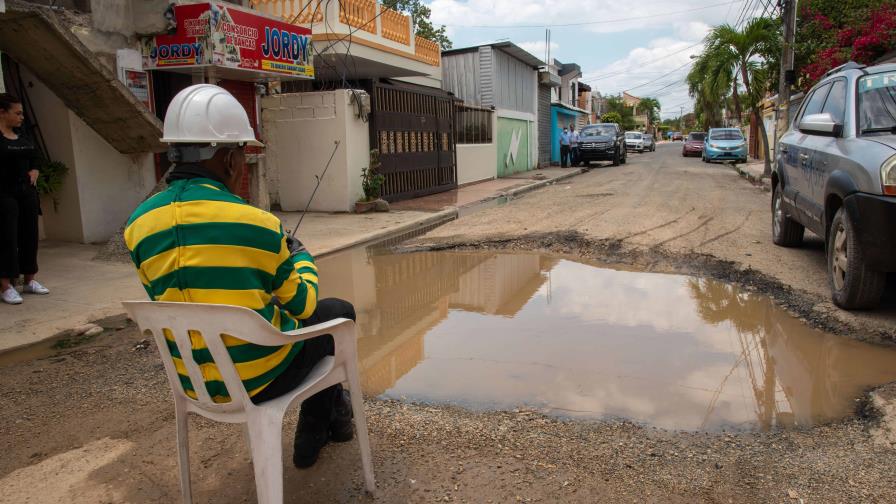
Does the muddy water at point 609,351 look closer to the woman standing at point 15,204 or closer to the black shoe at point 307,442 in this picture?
the black shoe at point 307,442

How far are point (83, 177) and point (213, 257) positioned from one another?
7.17 meters

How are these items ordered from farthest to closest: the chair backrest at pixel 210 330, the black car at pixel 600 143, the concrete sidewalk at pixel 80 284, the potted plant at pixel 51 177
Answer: the black car at pixel 600 143 < the potted plant at pixel 51 177 < the concrete sidewalk at pixel 80 284 < the chair backrest at pixel 210 330

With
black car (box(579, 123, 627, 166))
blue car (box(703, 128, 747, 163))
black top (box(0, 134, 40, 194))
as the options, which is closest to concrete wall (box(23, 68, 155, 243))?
black top (box(0, 134, 40, 194))

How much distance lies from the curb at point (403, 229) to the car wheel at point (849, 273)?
5.53 meters

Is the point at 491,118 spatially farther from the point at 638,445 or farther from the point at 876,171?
the point at 638,445

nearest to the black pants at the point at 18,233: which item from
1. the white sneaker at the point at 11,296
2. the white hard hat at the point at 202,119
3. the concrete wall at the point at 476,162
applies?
the white sneaker at the point at 11,296

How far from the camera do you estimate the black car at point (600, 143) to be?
27.4 m

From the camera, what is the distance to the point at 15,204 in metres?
5.60

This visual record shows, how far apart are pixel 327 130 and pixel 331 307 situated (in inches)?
398

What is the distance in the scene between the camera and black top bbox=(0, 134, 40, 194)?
5492 millimetres

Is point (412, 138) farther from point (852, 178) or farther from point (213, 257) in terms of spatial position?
point (213, 257)

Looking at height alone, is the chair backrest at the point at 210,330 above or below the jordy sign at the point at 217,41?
below

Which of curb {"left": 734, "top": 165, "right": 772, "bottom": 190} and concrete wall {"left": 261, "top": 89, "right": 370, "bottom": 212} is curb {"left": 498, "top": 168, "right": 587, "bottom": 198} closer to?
concrete wall {"left": 261, "top": 89, "right": 370, "bottom": 212}

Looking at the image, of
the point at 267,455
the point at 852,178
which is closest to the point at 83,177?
the point at 267,455
